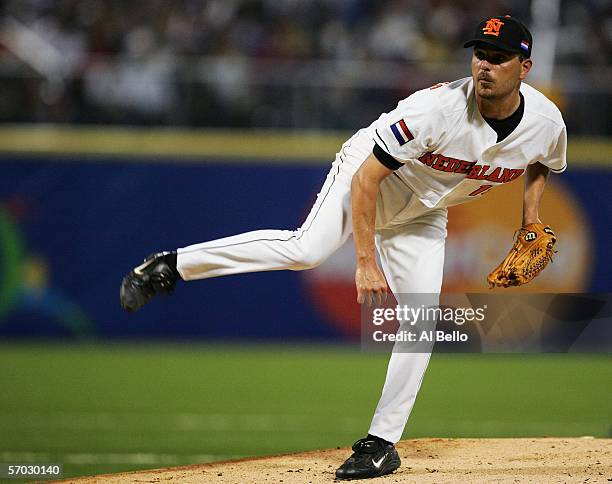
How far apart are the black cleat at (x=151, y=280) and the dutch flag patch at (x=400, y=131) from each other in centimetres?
133

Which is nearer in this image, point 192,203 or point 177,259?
point 177,259

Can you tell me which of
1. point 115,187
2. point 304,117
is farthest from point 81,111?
point 304,117

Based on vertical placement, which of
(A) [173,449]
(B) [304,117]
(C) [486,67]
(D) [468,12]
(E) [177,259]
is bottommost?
(A) [173,449]

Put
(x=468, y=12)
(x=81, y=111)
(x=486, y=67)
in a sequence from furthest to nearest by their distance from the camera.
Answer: (x=468, y=12) < (x=81, y=111) < (x=486, y=67)

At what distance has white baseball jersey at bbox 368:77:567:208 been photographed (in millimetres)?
4828

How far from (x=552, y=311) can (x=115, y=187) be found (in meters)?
6.63

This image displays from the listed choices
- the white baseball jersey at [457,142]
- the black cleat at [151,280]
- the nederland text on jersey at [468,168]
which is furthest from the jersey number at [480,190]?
the black cleat at [151,280]

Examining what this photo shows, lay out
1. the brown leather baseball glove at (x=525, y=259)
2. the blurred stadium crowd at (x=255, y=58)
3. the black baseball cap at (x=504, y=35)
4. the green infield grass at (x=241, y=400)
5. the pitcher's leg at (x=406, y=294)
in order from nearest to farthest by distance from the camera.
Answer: the black baseball cap at (x=504, y=35) < the pitcher's leg at (x=406, y=294) < the brown leather baseball glove at (x=525, y=259) < the green infield grass at (x=241, y=400) < the blurred stadium crowd at (x=255, y=58)

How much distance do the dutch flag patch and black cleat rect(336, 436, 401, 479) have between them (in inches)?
61.4

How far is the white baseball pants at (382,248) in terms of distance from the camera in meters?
5.19

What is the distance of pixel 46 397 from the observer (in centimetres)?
873

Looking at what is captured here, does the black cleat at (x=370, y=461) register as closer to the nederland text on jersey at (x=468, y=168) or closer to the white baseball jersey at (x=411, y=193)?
the white baseball jersey at (x=411, y=193)

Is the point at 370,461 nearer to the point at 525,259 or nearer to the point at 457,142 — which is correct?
the point at 525,259

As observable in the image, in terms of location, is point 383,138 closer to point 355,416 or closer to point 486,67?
point 486,67
